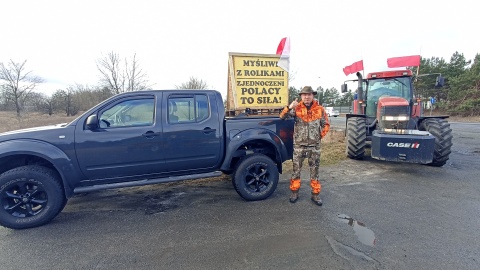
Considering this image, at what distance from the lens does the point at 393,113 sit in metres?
6.12

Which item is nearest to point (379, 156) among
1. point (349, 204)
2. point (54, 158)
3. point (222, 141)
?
point (349, 204)

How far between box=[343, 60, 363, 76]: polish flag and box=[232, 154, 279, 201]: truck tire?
538 cm

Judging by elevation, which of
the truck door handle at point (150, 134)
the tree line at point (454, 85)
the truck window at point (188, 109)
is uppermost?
the tree line at point (454, 85)

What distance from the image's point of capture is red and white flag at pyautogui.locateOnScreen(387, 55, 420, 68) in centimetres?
672

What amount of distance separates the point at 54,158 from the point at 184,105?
1962 mm

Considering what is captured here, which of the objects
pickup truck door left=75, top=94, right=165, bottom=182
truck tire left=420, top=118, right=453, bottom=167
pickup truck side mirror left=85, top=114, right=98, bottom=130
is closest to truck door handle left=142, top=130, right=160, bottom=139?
pickup truck door left=75, top=94, right=165, bottom=182

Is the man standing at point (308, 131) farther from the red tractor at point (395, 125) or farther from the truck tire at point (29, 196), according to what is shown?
the truck tire at point (29, 196)

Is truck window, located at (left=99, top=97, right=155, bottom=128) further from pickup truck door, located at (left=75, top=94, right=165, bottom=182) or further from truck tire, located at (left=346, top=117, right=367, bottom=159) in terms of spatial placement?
truck tire, located at (left=346, top=117, right=367, bottom=159)

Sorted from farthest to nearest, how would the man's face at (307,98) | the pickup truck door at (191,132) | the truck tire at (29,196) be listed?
the man's face at (307,98)
the pickup truck door at (191,132)
the truck tire at (29,196)

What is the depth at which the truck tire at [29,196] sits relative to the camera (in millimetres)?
3010

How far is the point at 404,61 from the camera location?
691 centimetres

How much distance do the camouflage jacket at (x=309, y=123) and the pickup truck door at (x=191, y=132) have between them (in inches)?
50.5

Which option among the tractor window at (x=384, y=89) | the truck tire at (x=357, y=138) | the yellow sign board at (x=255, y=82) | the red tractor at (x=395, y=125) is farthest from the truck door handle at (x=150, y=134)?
the tractor window at (x=384, y=89)

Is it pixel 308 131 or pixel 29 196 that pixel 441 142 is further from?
pixel 29 196
